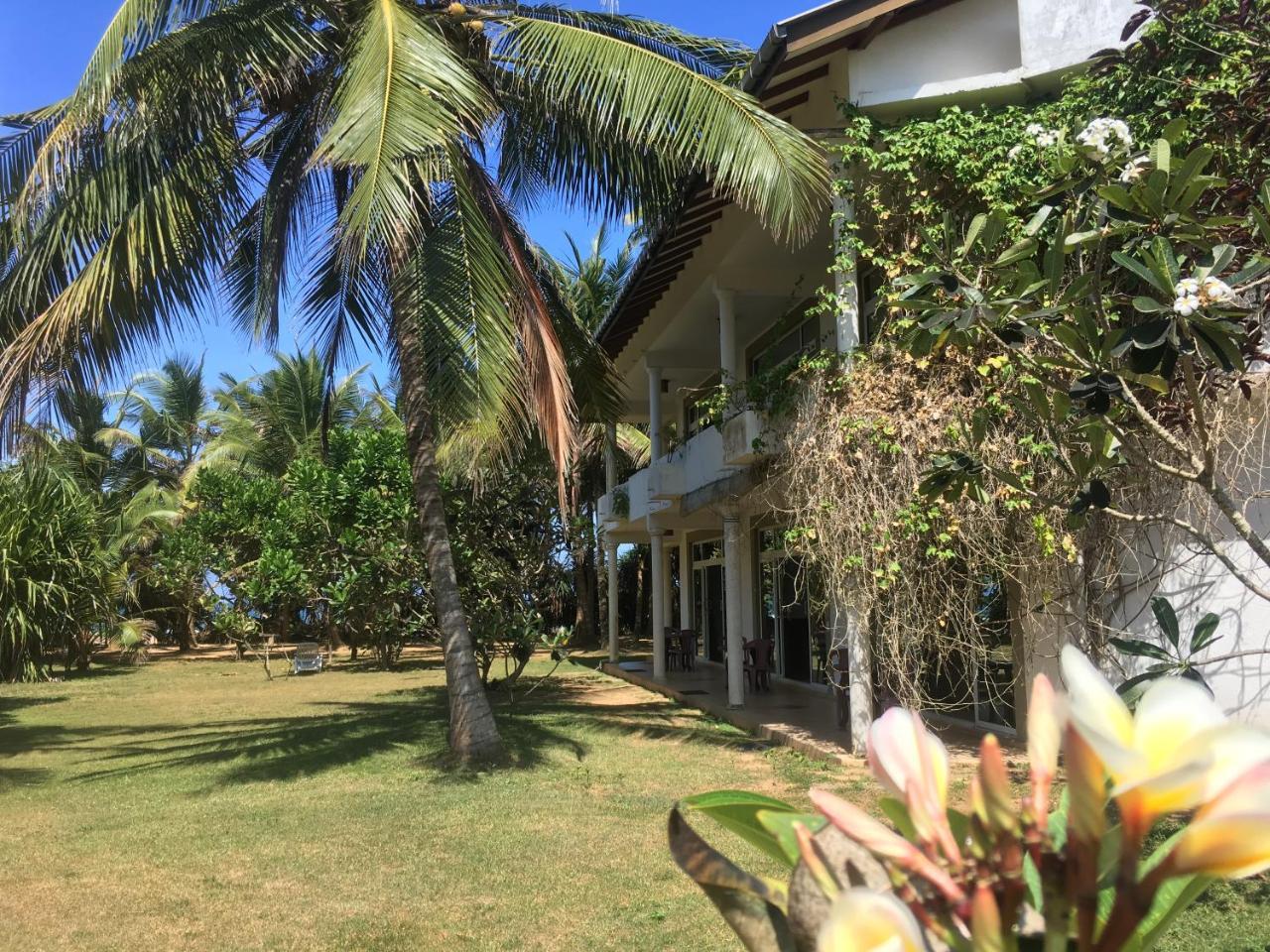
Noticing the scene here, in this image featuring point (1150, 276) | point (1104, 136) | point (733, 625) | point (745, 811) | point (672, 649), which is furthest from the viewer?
point (672, 649)

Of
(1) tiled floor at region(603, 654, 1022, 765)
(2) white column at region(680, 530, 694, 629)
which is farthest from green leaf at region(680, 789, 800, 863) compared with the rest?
(2) white column at region(680, 530, 694, 629)

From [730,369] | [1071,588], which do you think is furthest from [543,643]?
[1071,588]

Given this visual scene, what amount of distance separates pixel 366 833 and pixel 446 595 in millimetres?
2742

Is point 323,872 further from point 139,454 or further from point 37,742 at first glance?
point 139,454

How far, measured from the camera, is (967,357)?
26.8 ft

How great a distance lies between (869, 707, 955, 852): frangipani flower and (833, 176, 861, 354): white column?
26.8ft

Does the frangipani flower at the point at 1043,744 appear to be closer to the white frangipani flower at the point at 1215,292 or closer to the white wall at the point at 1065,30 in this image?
the white frangipani flower at the point at 1215,292

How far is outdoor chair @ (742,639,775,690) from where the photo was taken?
14.5m

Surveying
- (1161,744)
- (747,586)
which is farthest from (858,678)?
(1161,744)

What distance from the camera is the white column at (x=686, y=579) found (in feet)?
72.2

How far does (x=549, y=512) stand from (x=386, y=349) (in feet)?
16.3

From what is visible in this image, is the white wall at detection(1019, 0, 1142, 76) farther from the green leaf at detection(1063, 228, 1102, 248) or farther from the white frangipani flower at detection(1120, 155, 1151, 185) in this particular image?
the green leaf at detection(1063, 228, 1102, 248)

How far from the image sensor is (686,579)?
2217 cm

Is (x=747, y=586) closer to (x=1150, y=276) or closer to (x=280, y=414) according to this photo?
(x=1150, y=276)
